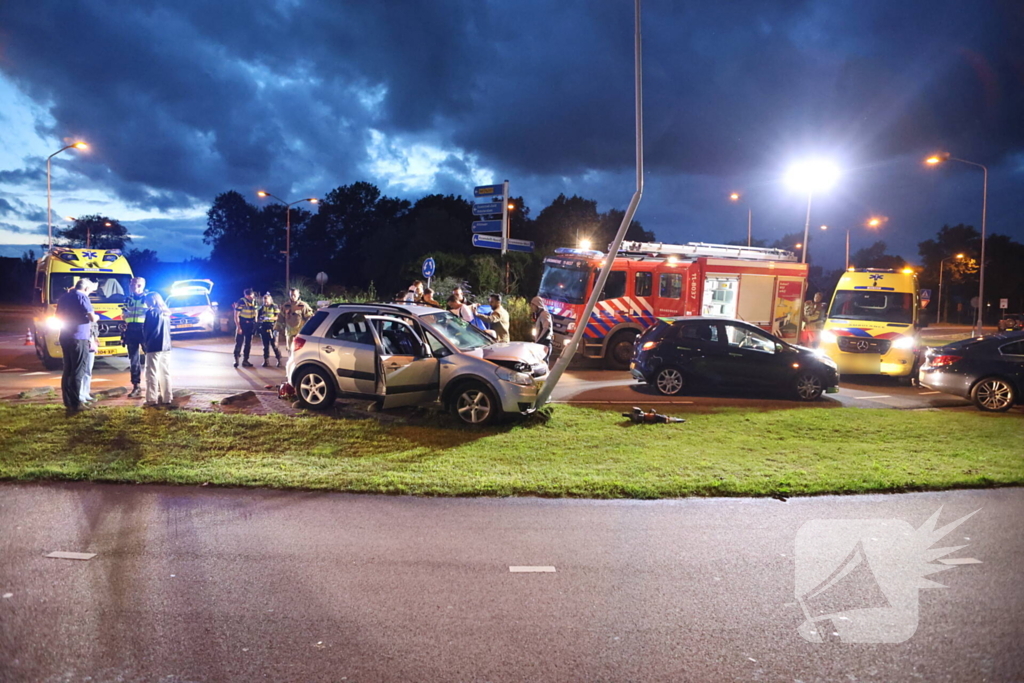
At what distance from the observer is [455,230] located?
5319 cm

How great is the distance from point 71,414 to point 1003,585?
Answer: 1025cm

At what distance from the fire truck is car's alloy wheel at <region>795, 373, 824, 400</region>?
4.76 metres

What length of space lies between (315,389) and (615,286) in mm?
8452

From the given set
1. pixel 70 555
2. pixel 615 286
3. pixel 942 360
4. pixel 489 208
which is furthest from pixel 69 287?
pixel 942 360

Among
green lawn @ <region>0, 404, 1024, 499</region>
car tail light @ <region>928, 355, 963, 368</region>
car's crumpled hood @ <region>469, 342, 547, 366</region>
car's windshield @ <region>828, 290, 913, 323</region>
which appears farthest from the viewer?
car's windshield @ <region>828, 290, 913, 323</region>

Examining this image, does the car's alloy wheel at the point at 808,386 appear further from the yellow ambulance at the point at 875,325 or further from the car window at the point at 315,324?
the car window at the point at 315,324

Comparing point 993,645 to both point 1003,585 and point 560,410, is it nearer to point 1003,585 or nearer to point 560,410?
point 1003,585

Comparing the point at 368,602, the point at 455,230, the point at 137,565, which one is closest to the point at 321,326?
the point at 137,565

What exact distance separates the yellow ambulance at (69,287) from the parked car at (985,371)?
16412 millimetres

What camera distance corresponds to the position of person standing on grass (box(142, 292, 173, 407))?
9539 millimetres

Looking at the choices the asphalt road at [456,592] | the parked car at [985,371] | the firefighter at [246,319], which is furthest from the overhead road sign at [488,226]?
the asphalt road at [456,592]

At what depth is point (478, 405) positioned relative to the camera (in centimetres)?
884

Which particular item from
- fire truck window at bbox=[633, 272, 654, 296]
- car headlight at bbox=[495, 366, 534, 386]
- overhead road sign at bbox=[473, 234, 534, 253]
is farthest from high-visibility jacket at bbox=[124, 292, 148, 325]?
fire truck window at bbox=[633, 272, 654, 296]

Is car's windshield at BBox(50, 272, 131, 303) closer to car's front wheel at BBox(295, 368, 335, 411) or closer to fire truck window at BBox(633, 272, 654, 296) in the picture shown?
car's front wheel at BBox(295, 368, 335, 411)
